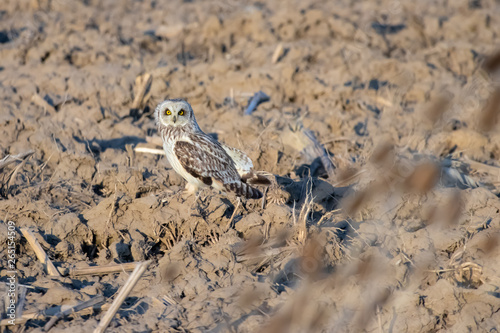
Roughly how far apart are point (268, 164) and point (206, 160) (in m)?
1.06

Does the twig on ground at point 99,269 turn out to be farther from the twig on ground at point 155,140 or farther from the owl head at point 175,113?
the twig on ground at point 155,140

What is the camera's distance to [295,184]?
6582mm

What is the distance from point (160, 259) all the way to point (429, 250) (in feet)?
7.99

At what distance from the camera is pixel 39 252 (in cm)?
518

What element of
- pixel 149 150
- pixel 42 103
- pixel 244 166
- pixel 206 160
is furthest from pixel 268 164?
pixel 42 103

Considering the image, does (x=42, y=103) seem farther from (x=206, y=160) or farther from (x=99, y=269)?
(x=99, y=269)

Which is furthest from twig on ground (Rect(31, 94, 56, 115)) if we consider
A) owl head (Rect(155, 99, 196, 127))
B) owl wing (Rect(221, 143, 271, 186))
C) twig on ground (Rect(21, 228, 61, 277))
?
twig on ground (Rect(21, 228, 61, 277))

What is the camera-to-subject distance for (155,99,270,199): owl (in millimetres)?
6387

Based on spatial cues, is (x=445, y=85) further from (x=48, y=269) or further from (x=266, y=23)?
(x=48, y=269)

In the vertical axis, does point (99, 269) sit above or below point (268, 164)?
above

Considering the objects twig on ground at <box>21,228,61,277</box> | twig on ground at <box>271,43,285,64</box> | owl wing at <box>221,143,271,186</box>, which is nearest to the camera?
twig on ground at <box>21,228,61,277</box>

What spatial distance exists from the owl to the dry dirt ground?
34 centimetres

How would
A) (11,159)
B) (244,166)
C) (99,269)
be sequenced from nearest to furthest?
(99,269) → (11,159) → (244,166)

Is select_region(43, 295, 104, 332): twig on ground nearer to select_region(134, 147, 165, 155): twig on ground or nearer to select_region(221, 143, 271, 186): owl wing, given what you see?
select_region(221, 143, 271, 186): owl wing
